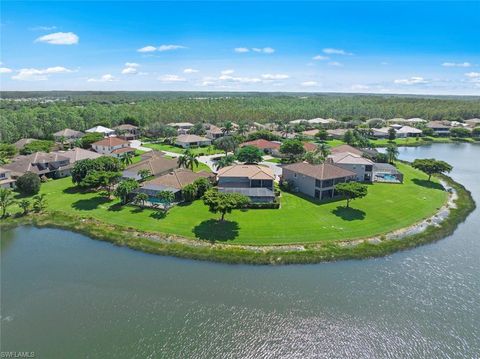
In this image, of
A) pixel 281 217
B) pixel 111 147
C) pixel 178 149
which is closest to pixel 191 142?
pixel 178 149

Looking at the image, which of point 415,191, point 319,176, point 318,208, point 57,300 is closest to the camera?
point 57,300

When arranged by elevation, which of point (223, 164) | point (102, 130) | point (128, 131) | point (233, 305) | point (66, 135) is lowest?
point (233, 305)

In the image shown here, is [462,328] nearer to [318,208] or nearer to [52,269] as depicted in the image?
[318,208]

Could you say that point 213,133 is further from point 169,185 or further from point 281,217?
point 281,217

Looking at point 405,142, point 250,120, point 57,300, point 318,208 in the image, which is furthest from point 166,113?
point 57,300

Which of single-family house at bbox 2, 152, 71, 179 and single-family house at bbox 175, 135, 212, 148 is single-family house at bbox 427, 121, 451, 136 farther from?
single-family house at bbox 2, 152, 71, 179

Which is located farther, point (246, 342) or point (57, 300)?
point (57, 300)

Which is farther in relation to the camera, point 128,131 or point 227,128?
point 128,131

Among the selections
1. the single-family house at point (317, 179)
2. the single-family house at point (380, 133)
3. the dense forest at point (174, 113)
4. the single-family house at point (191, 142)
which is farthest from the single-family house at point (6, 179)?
the single-family house at point (380, 133)
